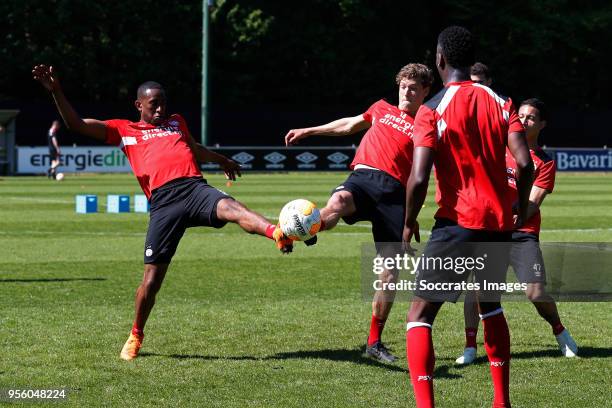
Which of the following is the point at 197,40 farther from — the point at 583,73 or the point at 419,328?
the point at 419,328

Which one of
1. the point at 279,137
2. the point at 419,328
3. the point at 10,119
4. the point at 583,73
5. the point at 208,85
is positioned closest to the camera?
the point at 419,328

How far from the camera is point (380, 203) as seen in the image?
8.91m

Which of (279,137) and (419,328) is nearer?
(419,328)

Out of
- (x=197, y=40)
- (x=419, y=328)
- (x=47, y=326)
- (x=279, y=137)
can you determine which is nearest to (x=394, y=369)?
(x=419, y=328)

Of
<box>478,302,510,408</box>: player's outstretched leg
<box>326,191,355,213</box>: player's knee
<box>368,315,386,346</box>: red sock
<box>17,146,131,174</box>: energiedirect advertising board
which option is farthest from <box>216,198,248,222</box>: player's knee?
<box>17,146,131,174</box>: energiedirect advertising board

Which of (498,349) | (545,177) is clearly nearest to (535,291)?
(545,177)

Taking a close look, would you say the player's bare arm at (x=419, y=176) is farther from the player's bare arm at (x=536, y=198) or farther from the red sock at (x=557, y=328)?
the red sock at (x=557, y=328)

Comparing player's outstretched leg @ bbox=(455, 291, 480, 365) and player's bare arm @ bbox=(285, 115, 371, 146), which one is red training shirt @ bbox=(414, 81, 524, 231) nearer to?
player's outstretched leg @ bbox=(455, 291, 480, 365)

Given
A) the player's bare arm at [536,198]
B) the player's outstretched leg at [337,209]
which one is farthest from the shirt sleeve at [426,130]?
the player's outstretched leg at [337,209]

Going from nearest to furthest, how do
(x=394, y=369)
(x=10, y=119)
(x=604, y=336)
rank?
(x=394, y=369), (x=604, y=336), (x=10, y=119)

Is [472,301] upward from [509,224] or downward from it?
downward

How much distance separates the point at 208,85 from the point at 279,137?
16.6 ft

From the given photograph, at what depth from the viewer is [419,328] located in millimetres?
6422

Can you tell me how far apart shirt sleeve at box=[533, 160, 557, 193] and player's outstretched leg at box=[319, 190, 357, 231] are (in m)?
1.41
